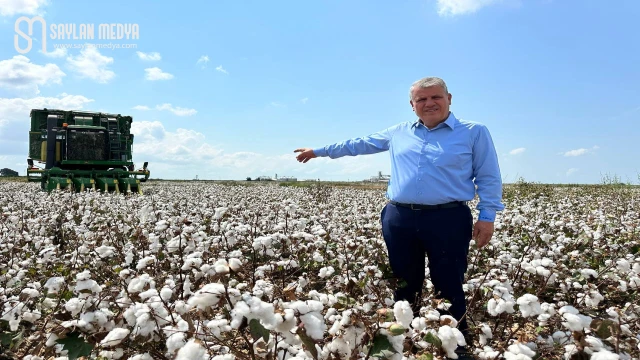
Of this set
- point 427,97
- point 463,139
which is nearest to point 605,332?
point 463,139

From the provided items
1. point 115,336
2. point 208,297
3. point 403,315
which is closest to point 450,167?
→ point 403,315

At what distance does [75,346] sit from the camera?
2.25 m

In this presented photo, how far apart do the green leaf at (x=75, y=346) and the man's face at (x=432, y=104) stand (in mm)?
2927

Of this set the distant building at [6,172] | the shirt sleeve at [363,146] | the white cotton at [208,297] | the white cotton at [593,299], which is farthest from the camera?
the distant building at [6,172]

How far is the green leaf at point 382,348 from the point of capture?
76.0 inches

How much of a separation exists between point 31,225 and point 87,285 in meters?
5.33

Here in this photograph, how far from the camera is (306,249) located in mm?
4945

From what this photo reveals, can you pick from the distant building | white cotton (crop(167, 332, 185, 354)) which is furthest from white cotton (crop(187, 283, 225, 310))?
the distant building

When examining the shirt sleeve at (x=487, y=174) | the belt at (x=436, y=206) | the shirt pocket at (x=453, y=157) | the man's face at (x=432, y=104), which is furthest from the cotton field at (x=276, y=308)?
Result: the man's face at (x=432, y=104)

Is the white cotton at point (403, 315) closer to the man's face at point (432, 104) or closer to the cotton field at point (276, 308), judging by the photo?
the cotton field at point (276, 308)

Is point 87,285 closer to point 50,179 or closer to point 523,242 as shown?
point 523,242

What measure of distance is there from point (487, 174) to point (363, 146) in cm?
129

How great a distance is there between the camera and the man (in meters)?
3.50

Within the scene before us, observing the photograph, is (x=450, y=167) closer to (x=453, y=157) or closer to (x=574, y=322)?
(x=453, y=157)
